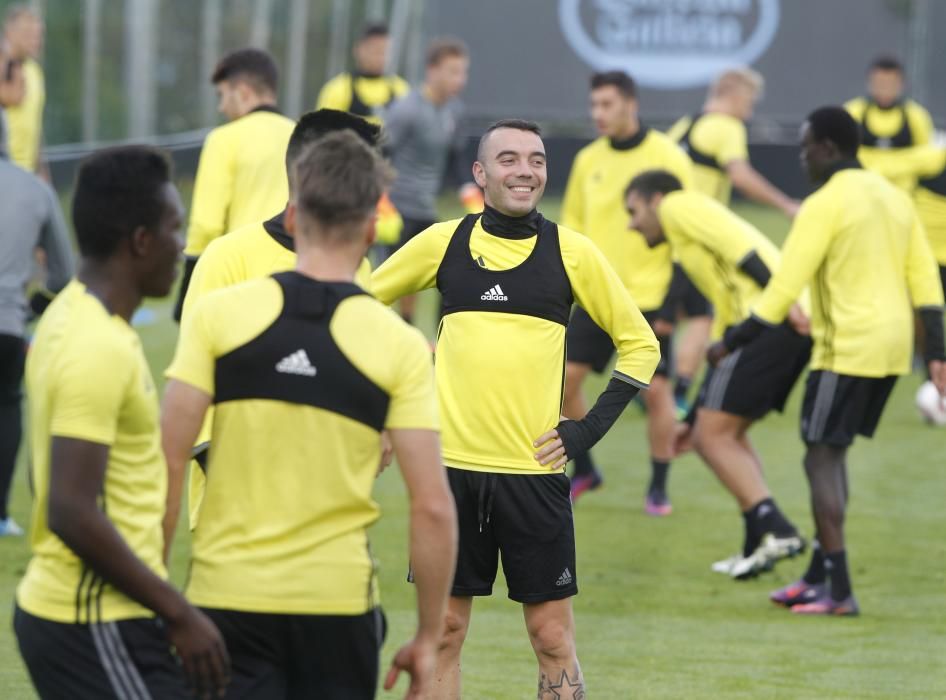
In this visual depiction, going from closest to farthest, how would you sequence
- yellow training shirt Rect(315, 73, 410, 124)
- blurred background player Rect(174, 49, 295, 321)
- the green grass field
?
the green grass field → blurred background player Rect(174, 49, 295, 321) → yellow training shirt Rect(315, 73, 410, 124)

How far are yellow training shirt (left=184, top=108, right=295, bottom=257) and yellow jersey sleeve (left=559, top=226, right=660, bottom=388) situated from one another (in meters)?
3.12

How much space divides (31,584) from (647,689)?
3.43 meters

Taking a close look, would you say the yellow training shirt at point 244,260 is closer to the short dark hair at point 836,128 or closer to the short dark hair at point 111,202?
the short dark hair at point 111,202

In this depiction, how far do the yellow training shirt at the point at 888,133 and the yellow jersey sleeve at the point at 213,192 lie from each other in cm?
760

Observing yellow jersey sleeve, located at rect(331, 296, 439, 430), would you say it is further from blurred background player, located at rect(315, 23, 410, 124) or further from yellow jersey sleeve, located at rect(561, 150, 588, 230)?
blurred background player, located at rect(315, 23, 410, 124)

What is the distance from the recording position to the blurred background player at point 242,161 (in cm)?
814

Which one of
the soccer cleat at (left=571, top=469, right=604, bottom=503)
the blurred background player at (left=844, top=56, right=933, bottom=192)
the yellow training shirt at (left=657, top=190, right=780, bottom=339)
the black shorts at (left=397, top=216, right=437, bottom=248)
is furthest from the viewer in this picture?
the blurred background player at (left=844, top=56, right=933, bottom=192)

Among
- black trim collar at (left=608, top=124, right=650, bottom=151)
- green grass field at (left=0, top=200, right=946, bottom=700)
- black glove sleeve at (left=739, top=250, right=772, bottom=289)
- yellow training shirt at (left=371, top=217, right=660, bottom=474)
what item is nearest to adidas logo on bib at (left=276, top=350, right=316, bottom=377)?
yellow training shirt at (left=371, top=217, right=660, bottom=474)

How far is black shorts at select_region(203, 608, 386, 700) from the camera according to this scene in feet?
Answer: 11.9

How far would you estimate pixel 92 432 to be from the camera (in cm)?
332

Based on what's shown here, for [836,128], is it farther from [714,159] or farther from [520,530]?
[714,159]

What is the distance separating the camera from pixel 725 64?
100ft

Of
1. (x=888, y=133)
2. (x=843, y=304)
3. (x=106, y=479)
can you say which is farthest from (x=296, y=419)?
(x=888, y=133)

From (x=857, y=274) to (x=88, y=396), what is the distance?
4.92 m
